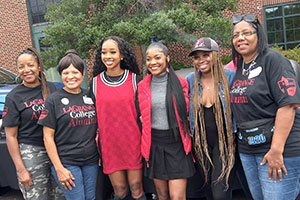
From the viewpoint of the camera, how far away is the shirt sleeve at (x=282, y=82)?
6.53 ft

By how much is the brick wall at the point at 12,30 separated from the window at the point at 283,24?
1202 cm

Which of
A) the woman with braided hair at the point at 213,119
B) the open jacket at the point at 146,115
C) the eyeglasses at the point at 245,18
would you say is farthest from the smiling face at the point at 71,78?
the eyeglasses at the point at 245,18

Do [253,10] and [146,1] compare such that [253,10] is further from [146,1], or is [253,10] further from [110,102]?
[110,102]

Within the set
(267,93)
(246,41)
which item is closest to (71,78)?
(246,41)

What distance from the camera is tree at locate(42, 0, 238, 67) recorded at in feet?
23.0

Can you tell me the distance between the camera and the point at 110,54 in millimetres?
2768

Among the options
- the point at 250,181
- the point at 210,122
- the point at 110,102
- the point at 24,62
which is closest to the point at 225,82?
the point at 210,122

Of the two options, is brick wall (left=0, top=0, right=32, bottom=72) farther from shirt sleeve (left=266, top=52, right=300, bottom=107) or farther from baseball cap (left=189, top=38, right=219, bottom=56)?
shirt sleeve (left=266, top=52, right=300, bottom=107)

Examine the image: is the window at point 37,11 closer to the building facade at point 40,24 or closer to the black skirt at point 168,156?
the building facade at point 40,24

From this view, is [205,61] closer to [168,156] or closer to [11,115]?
[168,156]

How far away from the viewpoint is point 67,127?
2.49 m

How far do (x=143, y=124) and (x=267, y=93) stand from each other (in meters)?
1.13

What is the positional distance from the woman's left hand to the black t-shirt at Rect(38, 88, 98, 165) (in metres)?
1.57

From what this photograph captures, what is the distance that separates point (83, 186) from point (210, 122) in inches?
52.7
